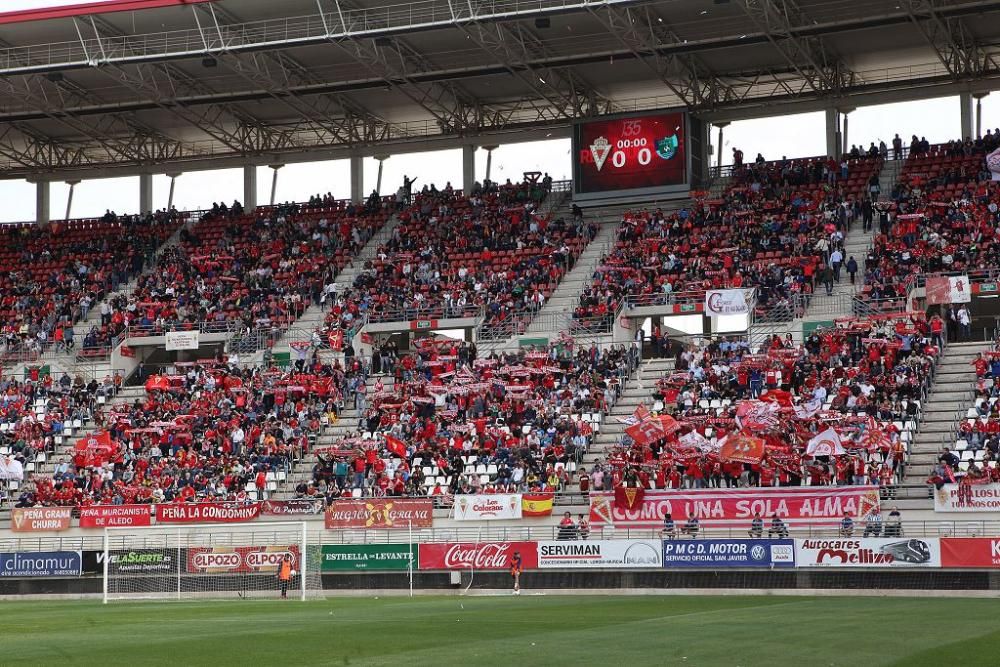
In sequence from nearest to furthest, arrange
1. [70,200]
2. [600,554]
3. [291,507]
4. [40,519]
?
[600,554], [291,507], [40,519], [70,200]

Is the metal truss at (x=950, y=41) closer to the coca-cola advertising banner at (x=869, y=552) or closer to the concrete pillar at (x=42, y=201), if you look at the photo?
the coca-cola advertising banner at (x=869, y=552)

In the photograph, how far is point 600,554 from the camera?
37.3 m

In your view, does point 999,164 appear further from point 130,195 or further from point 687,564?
point 130,195

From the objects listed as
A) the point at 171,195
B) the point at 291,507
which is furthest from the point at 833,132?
the point at 171,195

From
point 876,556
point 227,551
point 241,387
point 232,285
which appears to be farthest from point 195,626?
point 232,285

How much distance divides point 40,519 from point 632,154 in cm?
2728

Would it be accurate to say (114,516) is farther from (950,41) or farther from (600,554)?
(950,41)

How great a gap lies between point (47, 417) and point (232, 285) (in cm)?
1101

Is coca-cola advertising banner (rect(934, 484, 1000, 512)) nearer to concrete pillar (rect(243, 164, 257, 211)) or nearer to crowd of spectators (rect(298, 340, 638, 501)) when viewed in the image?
crowd of spectators (rect(298, 340, 638, 501))

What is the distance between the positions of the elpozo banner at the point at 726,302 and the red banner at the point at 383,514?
41.0 feet

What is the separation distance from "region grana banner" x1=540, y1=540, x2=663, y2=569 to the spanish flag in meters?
2.69

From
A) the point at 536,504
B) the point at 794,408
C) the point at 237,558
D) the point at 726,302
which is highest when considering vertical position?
the point at 726,302

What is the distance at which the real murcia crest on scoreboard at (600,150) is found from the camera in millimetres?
58719

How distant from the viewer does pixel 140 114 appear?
6469 centimetres
